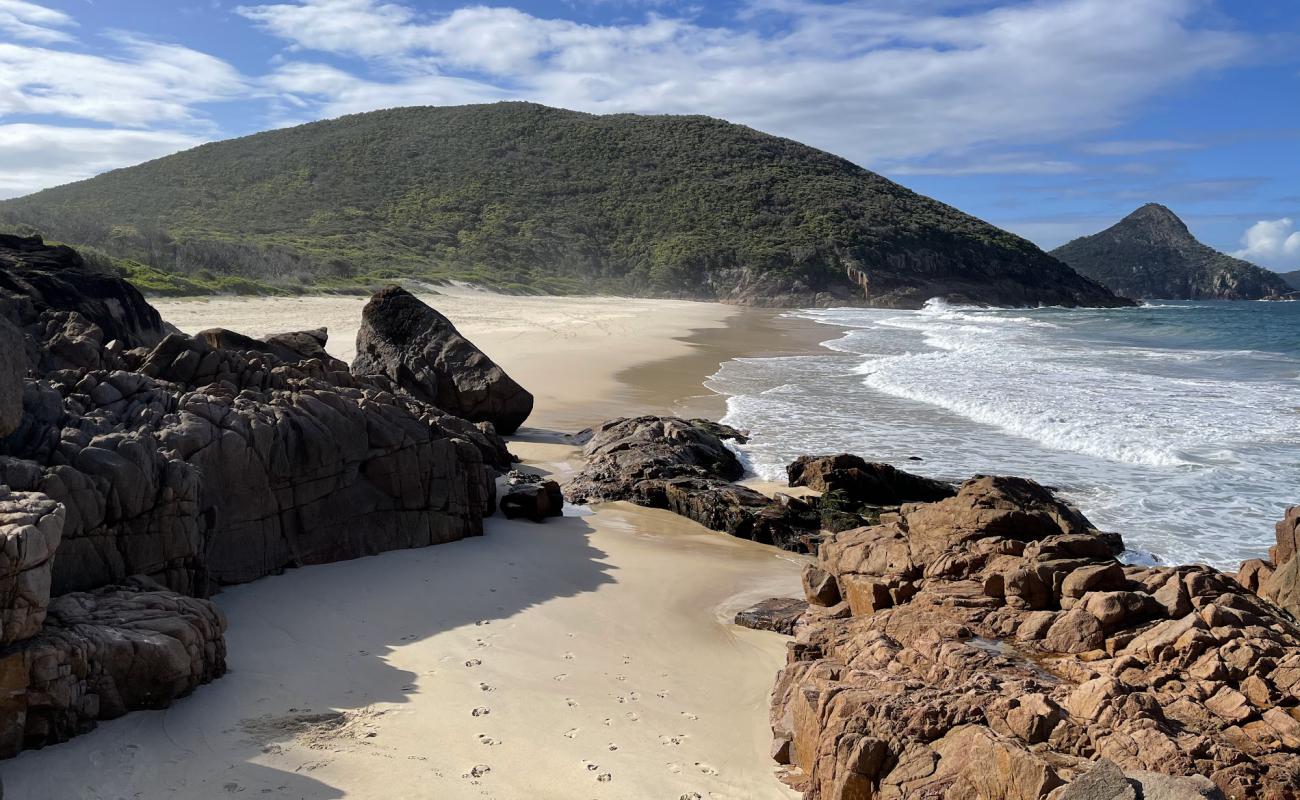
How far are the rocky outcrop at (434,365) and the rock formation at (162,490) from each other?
2153 mm

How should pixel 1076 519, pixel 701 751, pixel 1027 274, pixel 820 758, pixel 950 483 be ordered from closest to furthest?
pixel 820 758 < pixel 701 751 < pixel 1076 519 < pixel 950 483 < pixel 1027 274

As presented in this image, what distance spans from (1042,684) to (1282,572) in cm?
242

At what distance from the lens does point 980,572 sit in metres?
6.38

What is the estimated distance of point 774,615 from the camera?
7.83 m

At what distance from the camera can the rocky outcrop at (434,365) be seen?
48.5ft

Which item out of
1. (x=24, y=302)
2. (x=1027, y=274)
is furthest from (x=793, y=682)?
(x=1027, y=274)

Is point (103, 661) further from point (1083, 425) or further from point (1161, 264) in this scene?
point (1161, 264)

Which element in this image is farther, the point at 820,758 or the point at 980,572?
the point at 980,572

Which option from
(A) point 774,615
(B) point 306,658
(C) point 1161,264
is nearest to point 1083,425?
(A) point 774,615

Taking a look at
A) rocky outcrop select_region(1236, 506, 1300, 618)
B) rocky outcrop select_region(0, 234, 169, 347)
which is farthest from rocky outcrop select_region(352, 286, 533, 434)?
rocky outcrop select_region(1236, 506, 1300, 618)

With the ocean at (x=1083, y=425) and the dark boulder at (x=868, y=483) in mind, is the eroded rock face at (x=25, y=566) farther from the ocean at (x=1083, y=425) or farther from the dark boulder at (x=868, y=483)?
the ocean at (x=1083, y=425)

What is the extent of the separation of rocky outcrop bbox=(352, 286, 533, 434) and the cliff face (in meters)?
116

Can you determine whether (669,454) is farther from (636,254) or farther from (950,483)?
(636,254)

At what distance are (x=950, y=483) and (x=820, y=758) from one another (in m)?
7.57
